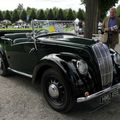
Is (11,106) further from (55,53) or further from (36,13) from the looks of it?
(36,13)

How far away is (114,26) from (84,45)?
12.9 ft

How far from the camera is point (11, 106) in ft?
15.9

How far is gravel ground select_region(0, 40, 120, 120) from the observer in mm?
4367

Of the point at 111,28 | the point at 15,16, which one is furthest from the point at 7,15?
the point at 111,28

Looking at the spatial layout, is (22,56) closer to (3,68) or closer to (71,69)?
(3,68)

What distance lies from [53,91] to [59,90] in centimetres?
16

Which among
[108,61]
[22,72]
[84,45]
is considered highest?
[84,45]

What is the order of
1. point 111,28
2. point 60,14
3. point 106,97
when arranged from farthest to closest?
1. point 60,14
2. point 111,28
3. point 106,97

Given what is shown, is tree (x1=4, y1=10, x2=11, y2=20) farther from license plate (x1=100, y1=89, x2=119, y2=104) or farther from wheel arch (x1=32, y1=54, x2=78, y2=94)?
license plate (x1=100, y1=89, x2=119, y2=104)

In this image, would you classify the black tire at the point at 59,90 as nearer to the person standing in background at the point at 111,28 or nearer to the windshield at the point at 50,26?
the windshield at the point at 50,26

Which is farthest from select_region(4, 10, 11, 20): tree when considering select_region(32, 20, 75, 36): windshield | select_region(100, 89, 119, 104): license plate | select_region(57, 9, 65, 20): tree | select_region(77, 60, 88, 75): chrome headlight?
select_region(100, 89, 119, 104): license plate

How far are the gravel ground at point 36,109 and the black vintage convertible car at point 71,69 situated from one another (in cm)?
20

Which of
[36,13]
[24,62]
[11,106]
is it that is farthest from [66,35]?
[36,13]

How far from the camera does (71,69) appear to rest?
4.31 meters
